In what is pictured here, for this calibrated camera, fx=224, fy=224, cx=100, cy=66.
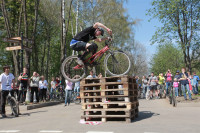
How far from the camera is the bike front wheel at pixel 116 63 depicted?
7270 millimetres

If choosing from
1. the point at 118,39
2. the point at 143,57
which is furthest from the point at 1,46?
the point at 143,57

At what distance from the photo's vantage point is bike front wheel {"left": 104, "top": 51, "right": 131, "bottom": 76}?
7270 mm

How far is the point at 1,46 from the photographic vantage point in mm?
30266

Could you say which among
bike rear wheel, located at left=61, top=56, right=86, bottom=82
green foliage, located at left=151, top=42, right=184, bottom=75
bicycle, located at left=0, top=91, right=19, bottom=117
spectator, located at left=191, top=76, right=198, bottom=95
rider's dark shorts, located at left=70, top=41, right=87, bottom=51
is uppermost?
green foliage, located at left=151, top=42, right=184, bottom=75

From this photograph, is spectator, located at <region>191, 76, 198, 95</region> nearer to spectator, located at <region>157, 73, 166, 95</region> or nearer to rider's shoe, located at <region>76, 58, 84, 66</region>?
spectator, located at <region>157, 73, 166, 95</region>

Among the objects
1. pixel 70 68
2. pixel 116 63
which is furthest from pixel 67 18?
pixel 116 63

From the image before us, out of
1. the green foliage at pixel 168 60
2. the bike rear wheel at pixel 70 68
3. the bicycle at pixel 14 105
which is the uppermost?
the green foliage at pixel 168 60

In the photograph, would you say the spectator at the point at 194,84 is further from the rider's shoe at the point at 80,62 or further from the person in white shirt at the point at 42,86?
the rider's shoe at the point at 80,62

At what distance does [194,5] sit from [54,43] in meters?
26.8

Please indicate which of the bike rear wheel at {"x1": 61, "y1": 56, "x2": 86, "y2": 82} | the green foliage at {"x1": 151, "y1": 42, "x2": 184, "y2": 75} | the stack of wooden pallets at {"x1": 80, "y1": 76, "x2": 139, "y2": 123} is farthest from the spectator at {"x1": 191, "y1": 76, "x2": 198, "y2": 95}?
the green foliage at {"x1": 151, "y1": 42, "x2": 184, "y2": 75}

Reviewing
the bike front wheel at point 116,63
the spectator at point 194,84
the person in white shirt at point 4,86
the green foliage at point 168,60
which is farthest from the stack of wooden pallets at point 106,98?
the green foliage at point 168,60

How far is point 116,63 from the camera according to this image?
24.7 feet

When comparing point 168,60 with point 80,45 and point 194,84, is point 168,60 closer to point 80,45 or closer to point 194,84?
point 194,84

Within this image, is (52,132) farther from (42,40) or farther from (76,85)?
(42,40)
